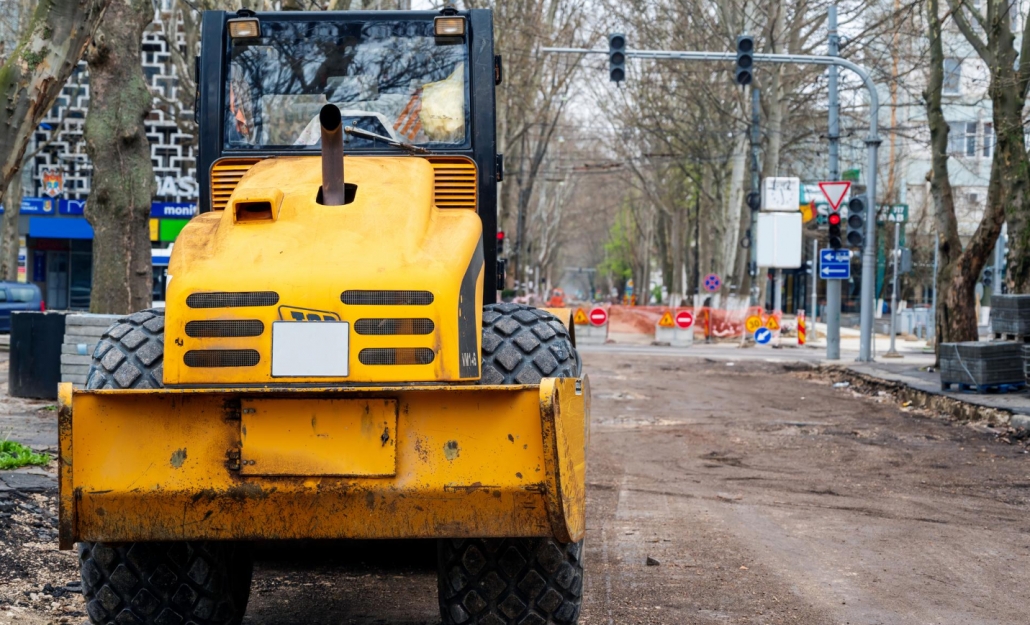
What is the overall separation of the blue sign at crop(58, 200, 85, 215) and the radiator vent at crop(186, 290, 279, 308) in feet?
170

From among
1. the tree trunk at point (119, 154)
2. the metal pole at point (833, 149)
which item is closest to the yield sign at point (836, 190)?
the metal pole at point (833, 149)

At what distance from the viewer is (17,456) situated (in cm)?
947

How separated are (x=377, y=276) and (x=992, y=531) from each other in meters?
5.74

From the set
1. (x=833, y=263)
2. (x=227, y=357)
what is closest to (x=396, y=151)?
(x=227, y=357)

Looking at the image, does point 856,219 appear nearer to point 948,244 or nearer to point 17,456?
point 948,244

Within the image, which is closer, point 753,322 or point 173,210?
point 753,322

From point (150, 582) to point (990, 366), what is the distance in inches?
596

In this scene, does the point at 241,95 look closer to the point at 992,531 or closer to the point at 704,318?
the point at 992,531

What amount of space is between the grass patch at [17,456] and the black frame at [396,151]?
3999 millimetres

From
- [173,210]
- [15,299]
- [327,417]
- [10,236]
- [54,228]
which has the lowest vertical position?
[15,299]

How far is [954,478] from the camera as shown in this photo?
11.2 meters

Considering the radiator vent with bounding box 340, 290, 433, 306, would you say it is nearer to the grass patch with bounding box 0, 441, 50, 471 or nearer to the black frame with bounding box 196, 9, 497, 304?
the black frame with bounding box 196, 9, 497, 304

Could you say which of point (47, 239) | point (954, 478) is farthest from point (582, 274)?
point (954, 478)

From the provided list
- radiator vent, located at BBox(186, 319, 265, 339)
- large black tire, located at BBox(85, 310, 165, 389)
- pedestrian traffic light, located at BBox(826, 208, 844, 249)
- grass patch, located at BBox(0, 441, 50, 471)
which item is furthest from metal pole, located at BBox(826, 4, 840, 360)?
radiator vent, located at BBox(186, 319, 265, 339)
